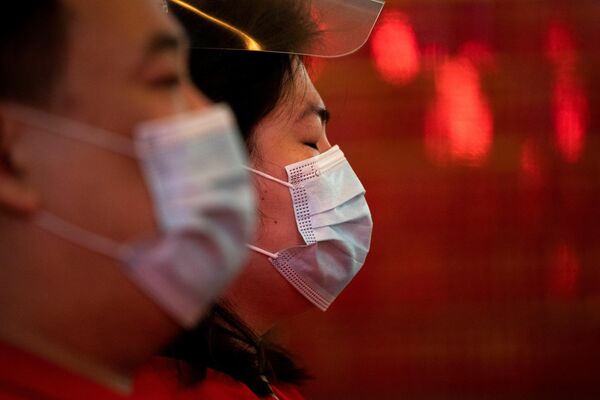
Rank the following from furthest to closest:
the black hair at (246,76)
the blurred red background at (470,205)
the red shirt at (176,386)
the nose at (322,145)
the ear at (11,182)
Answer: the blurred red background at (470,205)
the nose at (322,145)
the black hair at (246,76)
the red shirt at (176,386)
the ear at (11,182)

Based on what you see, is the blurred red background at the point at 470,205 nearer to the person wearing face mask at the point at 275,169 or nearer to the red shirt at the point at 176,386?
the person wearing face mask at the point at 275,169

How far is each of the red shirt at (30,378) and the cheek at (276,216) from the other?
86 centimetres

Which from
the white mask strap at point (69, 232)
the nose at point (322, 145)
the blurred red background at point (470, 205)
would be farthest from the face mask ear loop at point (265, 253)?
the blurred red background at point (470, 205)

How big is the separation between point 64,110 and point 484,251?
11.0 ft

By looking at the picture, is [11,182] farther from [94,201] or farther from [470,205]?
[470,205]

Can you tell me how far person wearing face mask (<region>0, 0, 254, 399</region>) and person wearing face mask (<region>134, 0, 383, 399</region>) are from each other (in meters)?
0.73

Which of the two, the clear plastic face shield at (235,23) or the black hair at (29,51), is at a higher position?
the black hair at (29,51)

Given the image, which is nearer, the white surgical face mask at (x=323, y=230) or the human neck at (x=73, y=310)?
the human neck at (x=73, y=310)

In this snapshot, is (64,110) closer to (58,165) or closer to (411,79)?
(58,165)

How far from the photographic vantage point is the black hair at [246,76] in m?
1.92

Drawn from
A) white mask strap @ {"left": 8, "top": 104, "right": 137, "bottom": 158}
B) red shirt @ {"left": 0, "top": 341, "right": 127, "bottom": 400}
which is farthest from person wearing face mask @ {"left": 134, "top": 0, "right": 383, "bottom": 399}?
white mask strap @ {"left": 8, "top": 104, "right": 137, "bottom": 158}

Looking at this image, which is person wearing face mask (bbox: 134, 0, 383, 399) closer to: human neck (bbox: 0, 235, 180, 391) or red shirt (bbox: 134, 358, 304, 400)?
red shirt (bbox: 134, 358, 304, 400)

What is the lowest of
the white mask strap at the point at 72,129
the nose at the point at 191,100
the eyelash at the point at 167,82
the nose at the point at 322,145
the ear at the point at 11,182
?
the nose at the point at 322,145

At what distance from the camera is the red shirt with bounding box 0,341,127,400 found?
1.18 m
